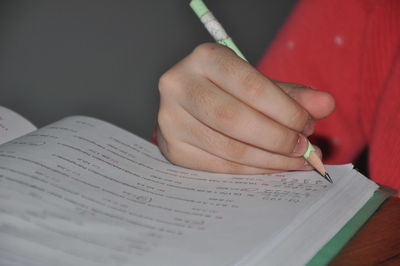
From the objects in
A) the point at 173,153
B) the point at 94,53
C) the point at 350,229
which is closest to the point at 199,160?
the point at 173,153

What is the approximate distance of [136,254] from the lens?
0.35 m

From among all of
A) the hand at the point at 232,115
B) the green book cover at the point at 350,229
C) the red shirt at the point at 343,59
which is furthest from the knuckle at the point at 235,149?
the red shirt at the point at 343,59

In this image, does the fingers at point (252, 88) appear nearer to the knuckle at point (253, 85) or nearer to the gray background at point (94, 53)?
the knuckle at point (253, 85)

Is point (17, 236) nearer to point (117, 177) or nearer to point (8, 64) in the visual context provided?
point (117, 177)

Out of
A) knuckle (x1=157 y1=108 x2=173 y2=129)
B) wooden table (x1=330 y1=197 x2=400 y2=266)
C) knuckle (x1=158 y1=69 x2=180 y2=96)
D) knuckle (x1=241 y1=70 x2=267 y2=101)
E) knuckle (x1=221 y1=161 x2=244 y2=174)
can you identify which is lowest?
wooden table (x1=330 y1=197 x2=400 y2=266)

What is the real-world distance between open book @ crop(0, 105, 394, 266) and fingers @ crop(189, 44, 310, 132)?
53mm

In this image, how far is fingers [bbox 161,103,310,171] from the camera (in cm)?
49

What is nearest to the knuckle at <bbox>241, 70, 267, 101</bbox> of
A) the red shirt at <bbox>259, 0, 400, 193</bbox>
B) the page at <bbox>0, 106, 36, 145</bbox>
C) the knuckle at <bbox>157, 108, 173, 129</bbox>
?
the knuckle at <bbox>157, 108, 173, 129</bbox>

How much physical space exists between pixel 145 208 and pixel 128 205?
0.01m

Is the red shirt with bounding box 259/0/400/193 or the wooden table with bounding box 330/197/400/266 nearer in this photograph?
the wooden table with bounding box 330/197/400/266

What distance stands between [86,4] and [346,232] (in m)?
1.38

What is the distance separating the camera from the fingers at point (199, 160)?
506mm

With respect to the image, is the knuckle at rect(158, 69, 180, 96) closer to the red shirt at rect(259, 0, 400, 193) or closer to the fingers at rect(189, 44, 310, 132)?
the fingers at rect(189, 44, 310, 132)

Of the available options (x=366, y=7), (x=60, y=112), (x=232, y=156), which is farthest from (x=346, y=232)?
(x=60, y=112)
